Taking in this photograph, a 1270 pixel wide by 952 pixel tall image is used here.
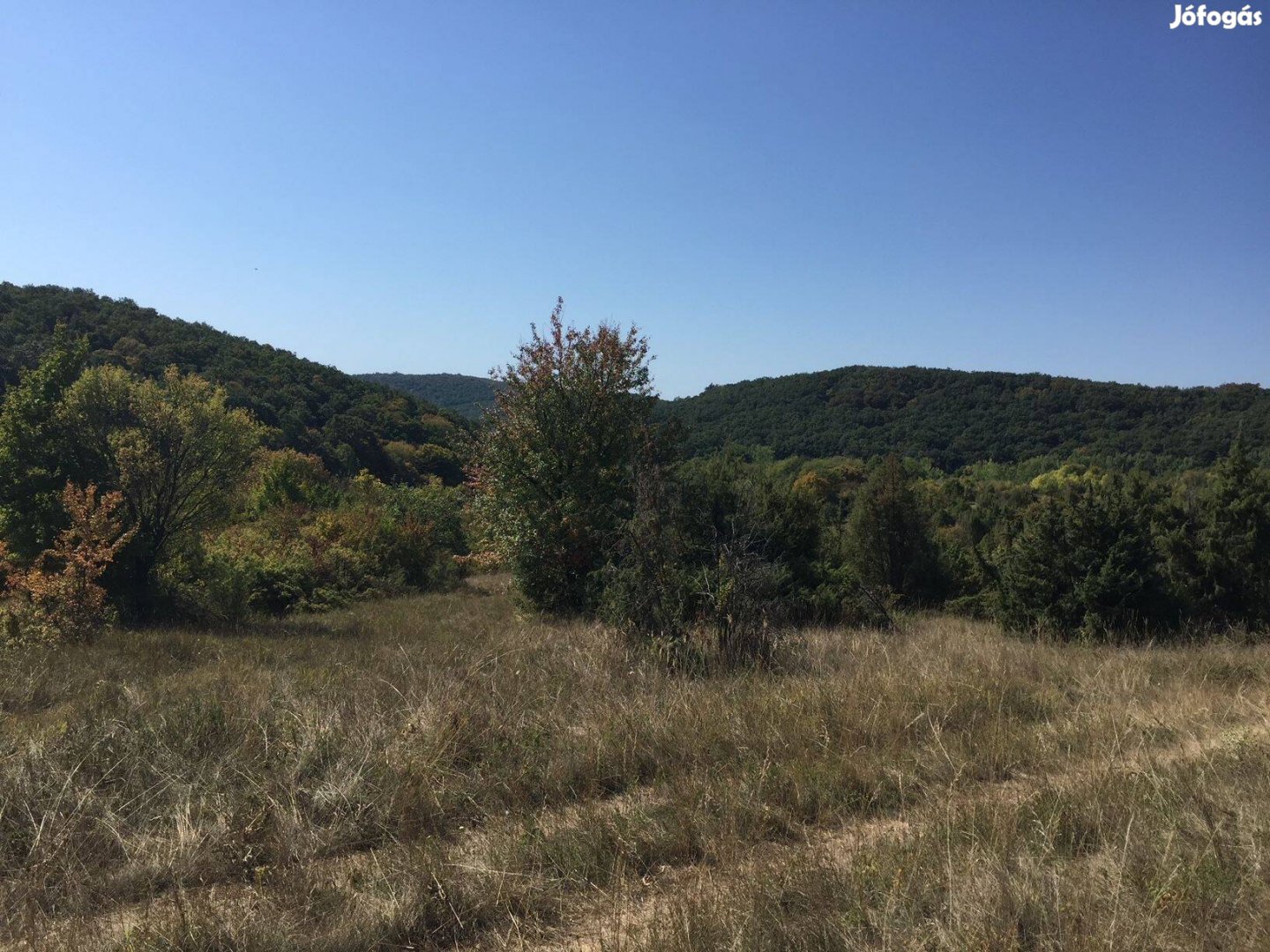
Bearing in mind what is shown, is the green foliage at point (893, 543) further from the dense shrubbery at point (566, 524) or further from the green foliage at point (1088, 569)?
the green foliage at point (1088, 569)

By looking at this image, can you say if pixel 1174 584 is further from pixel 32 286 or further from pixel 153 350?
pixel 32 286

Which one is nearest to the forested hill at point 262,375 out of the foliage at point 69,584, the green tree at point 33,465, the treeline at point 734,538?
the green tree at point 33,465

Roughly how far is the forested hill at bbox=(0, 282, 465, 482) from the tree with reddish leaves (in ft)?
103

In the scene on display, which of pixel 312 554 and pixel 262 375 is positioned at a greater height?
pixel 262 375

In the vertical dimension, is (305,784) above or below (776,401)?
below

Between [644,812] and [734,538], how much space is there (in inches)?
175

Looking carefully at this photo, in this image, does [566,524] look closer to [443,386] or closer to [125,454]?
[125,454]

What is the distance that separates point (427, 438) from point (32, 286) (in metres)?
32.2

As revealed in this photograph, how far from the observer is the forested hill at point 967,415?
271 feet

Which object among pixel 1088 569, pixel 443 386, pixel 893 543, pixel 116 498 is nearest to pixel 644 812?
pixel 1088 569

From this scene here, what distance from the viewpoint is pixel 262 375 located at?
210 feet

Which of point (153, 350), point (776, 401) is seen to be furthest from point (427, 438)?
point (776, 401)

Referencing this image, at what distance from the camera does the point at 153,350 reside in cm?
5522

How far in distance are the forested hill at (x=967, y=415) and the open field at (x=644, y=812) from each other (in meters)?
74.2
